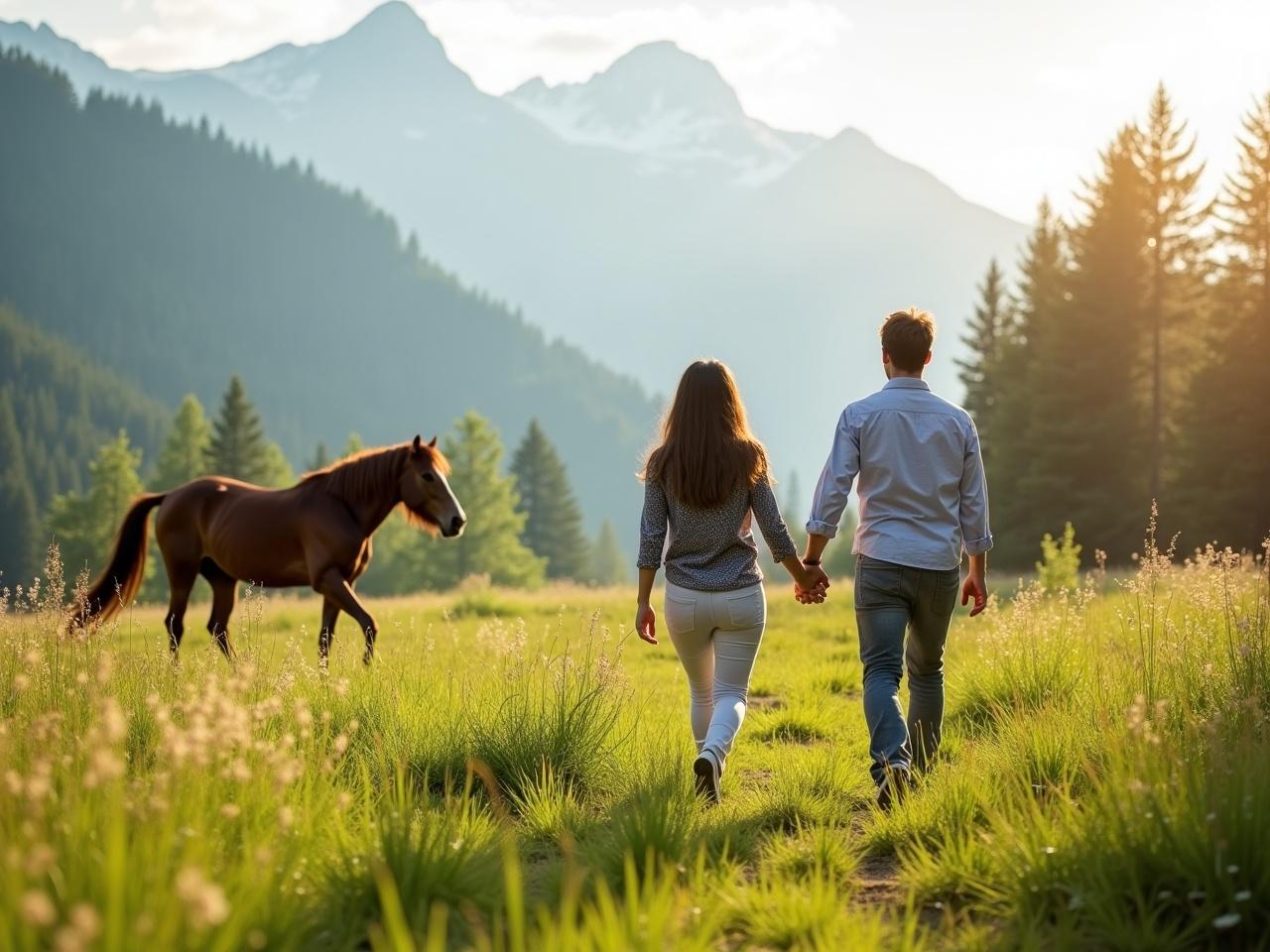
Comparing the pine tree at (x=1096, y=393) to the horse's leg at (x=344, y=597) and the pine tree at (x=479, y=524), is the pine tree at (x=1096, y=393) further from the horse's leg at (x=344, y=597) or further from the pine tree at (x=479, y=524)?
the horse's leg at (x=344, y=597)

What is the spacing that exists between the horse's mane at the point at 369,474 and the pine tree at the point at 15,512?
Result: 55.7m

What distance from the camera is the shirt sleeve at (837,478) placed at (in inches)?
222

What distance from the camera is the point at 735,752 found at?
23.5 feet

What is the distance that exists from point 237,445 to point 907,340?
5203 centimetres

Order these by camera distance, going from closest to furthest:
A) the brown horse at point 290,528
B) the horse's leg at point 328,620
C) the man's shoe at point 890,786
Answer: the man's shoe at point 890,786
the horse's leg at point 328,620
the brown horse at point 290,528

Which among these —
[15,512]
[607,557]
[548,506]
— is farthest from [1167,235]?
[15,512]

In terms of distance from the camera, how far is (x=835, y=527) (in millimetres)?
5688

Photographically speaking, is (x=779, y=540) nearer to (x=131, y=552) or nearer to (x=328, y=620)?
(x=328, y=620)

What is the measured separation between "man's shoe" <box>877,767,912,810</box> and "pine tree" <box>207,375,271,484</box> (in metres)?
50.8

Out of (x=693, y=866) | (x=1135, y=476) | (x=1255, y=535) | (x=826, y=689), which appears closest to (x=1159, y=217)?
(x=1135, y=476)

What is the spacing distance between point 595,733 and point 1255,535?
26919 millimetres

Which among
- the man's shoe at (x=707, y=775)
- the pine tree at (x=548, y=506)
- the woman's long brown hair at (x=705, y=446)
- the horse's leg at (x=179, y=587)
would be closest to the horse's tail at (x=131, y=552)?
the horse's leg at (x=179, y=587)

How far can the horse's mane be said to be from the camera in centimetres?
984

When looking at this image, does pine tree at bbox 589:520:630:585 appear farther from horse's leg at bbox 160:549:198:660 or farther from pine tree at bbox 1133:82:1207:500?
horse's leg at bbox 160:549:198:660
